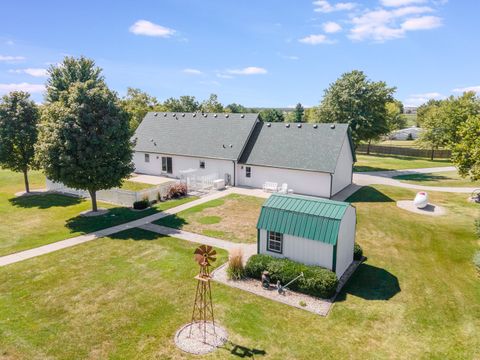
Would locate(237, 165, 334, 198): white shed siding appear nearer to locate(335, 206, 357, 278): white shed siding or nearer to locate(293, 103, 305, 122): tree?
locate(335, 206, 357, 278): white shed siding

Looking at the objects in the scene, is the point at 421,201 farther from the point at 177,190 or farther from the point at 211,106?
the point at 211,106

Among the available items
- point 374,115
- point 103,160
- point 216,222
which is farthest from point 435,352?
point 374,115

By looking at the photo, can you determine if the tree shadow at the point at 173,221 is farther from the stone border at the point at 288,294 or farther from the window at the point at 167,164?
the window at the point at 167,164

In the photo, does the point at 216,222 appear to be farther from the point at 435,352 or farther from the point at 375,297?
the point at 435,352

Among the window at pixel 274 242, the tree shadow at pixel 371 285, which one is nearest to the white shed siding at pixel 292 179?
the tree shadow at pixel 371 285

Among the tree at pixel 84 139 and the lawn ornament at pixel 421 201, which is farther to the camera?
the lawn ornament at pixel 421 201

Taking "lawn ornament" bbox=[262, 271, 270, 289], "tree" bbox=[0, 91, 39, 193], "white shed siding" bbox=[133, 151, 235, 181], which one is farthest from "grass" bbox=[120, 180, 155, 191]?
"lawn ornament" bbox=[262, 271, 270, 289]
